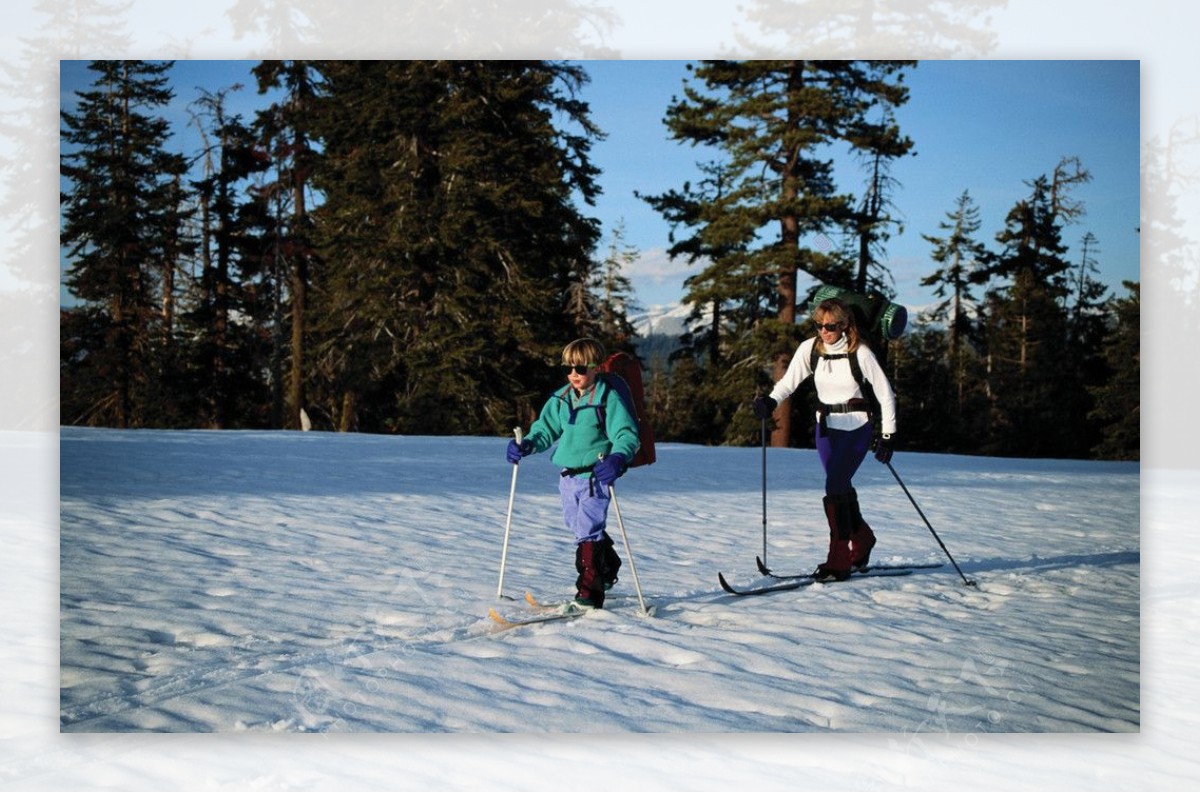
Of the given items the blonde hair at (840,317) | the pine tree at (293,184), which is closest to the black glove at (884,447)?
the blonde hair at (840,317)

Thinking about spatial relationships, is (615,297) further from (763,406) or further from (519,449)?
(519,449)

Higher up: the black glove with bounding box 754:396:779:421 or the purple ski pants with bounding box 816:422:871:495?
the black glove with bounding box 754:396:779:421

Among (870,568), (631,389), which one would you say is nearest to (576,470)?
(631,389)

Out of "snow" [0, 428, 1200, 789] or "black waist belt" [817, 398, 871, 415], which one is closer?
"snow" [0, 428, 1200, 789]

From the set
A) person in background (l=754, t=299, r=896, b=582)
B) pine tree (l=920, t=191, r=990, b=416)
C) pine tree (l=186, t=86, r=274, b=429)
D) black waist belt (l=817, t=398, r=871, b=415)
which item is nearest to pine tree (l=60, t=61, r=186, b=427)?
pine tree (l=186, t=86, r=274, b=429)

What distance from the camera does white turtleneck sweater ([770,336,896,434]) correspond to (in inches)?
203

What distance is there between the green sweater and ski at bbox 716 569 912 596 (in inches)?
40.4

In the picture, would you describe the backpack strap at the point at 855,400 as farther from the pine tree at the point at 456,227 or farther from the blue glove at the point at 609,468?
the pine tree at the point at 456,227

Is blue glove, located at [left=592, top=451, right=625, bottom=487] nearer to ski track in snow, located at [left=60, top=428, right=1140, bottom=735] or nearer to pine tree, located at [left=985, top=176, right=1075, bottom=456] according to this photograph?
ski track in snow, located at [left=60, top=428, right=1140, bottom=735]

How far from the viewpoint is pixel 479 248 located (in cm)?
805

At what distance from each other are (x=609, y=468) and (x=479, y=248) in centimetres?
418

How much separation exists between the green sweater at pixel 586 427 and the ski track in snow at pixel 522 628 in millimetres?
676

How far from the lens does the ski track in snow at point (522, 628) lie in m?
3.74

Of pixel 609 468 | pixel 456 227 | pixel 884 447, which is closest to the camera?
pixel 609 468
